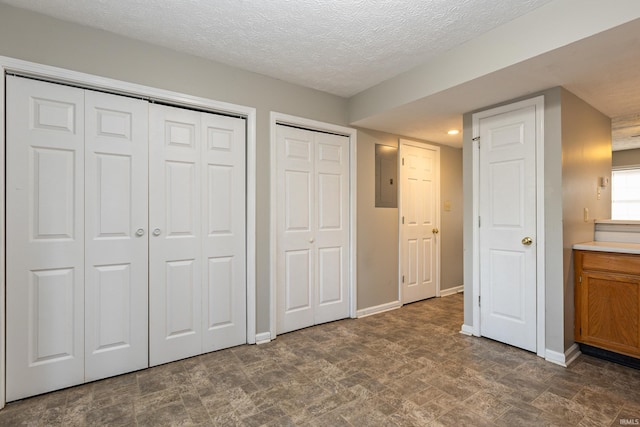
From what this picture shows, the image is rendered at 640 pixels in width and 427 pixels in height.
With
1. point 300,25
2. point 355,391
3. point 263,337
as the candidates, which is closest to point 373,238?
point 263,337

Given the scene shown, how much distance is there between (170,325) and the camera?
2.66 meters

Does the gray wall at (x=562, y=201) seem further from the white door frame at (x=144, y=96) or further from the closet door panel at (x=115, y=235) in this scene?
the closet door panel at (x=115, y=235)

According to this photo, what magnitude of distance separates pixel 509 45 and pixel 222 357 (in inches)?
130

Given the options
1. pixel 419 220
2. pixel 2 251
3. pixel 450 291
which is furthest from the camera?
pixel 450 291

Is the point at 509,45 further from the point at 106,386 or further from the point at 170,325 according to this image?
the point at 106,386

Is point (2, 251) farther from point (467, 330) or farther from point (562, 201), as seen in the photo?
point (562, 201)

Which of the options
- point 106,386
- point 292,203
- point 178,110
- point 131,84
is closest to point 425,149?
point 292,203

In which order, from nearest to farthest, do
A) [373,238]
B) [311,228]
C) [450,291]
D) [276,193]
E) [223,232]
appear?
1. [223,232]
2. [276,193]
3. [311,228]
4. [373,238]
5. [450,291]

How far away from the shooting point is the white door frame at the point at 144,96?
2033 millimetres

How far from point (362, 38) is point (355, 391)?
8.50 ft

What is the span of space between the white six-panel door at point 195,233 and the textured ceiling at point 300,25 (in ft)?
1.96

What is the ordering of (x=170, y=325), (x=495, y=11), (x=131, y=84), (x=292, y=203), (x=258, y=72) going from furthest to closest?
(x=292, y=203), (x=258, y=72), (x=170, y=325), (x=131, y=84), (x=495, y=11)

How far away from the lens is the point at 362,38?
245 cm

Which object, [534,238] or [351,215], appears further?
[351,215]
